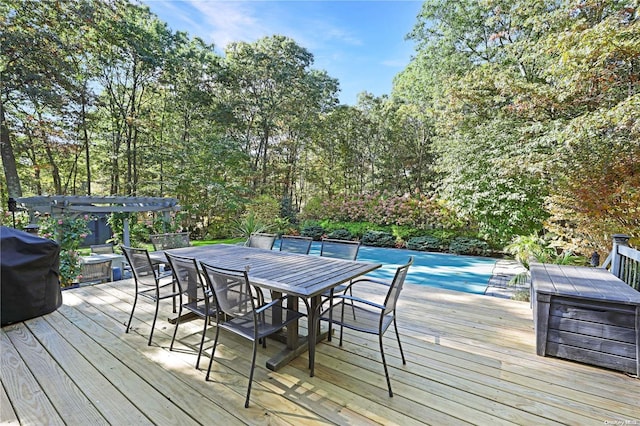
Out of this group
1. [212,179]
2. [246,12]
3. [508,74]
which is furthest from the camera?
[212,179]

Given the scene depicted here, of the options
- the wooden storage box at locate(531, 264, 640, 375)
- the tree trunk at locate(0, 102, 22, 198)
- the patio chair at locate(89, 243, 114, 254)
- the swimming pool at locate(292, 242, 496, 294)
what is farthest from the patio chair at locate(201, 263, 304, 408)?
the tree trunk at locate(0, 102, 22, 198)

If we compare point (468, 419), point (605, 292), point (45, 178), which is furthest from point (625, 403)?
point (45, 178)

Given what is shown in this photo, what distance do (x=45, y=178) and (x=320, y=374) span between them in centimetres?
1370

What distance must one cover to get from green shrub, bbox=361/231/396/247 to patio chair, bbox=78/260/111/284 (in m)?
7.21

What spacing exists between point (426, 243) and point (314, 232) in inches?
163

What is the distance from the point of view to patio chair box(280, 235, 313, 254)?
362 cm

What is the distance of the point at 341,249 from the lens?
334cm

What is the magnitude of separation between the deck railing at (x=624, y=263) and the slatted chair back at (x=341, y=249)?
2.56 meters

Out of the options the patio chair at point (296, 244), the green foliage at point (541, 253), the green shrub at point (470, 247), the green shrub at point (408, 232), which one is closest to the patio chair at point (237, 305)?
the patio chair at point (296, 244)

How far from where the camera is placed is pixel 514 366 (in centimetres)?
223

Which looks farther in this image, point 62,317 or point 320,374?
point 62,317

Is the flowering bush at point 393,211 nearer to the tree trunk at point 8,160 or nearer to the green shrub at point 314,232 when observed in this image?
the green shrub at point 314,232

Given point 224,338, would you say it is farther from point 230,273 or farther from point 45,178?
point 45,178

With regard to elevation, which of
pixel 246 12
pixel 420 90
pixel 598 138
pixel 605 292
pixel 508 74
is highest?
pixel 420 90
